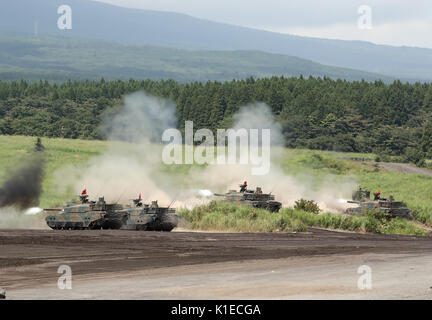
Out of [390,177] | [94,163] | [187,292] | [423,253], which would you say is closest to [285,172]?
[390,177]

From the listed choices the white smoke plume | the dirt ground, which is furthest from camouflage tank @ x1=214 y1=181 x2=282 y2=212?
the dirt ground

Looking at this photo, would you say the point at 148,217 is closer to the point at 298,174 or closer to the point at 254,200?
the point at 254,200

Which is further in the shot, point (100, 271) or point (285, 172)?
point (285, 172)

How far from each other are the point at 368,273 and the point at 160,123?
9761cm

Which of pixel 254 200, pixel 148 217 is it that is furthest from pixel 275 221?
pixel 148 217

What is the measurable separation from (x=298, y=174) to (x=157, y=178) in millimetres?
30612

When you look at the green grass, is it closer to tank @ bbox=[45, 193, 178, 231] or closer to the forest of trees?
tank @ bbox=[45, 193, 178, 231]

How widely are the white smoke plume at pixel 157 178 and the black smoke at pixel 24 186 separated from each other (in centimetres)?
729

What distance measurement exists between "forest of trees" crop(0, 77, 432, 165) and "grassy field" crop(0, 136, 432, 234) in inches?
411

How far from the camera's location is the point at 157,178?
299ft

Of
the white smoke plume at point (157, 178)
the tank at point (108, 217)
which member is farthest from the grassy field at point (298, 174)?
the tank at point (108, 217)
